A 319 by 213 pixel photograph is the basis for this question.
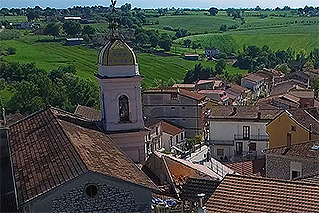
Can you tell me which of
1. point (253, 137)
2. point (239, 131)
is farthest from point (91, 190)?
point (253, 137)

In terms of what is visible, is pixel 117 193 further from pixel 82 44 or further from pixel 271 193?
pixel 82 44

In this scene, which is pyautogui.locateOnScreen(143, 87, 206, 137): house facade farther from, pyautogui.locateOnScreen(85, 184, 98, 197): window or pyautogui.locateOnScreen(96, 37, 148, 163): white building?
pyautogui.locateOnScreen(85, 184, 98, 197): window

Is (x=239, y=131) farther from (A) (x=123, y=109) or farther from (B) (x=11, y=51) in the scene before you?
(B) (x=11, y=51)

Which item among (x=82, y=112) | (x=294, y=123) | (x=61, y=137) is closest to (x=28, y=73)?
(x=82, y=112)

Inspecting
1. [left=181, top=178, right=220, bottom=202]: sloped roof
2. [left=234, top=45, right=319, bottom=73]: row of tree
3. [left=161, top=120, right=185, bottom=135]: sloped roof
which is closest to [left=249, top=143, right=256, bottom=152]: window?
[left=161, top=120, right=185, bottom=135]: sloped roof

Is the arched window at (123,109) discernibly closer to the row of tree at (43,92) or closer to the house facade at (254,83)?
the row of tree at (43,92)

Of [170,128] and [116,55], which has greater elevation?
[116,55]
